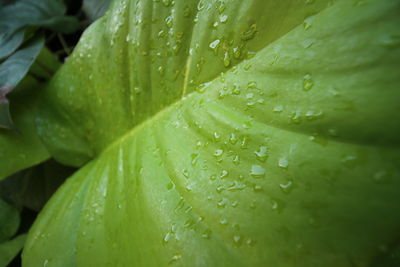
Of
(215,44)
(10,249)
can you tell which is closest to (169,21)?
(215,44)

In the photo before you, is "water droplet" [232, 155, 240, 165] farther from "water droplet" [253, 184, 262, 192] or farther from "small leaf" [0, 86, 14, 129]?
"small leaf" [0, 86, 14, 129]

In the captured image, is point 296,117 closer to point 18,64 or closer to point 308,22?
point 308,22

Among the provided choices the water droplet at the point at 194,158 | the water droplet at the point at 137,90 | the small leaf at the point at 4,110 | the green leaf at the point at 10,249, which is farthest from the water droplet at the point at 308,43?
the green leaf at the point at 10,249

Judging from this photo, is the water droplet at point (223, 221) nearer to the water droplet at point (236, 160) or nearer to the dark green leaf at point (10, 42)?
the water droplet at point (236, 160)

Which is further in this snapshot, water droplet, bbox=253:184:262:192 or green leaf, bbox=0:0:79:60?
green leaf, bbox=0:0:79:60

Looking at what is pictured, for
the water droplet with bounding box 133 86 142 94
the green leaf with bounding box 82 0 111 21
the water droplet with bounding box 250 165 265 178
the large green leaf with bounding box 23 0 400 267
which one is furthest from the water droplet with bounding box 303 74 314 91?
the green leaf with bounding box 82 0 111 21
